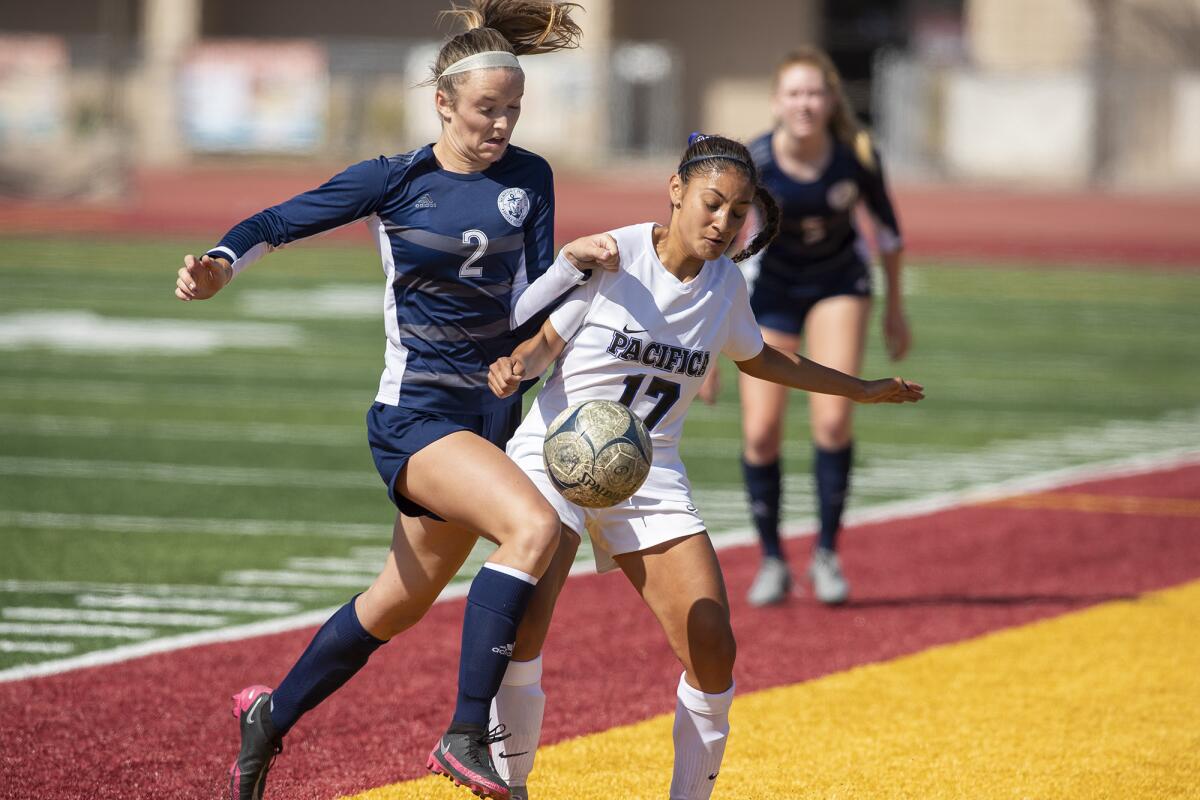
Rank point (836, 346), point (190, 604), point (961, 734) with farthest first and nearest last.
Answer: point (836, 346) → point (190, 604) → point (961, 734)

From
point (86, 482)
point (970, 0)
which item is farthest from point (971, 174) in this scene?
point (86, 482)

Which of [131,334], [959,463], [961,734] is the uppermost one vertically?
[961,734]

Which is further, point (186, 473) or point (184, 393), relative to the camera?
point (184, 393)

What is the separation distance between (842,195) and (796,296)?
0.49 m

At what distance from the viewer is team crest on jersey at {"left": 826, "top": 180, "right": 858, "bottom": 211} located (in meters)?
7.56

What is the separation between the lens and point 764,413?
764 cm

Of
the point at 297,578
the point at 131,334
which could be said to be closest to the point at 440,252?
the point at 297,578

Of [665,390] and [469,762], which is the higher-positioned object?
[665,390]

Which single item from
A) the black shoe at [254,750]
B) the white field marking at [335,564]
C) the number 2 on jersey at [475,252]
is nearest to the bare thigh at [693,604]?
the number 2 on jersey at [475,252]

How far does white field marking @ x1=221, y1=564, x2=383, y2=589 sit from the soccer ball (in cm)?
360

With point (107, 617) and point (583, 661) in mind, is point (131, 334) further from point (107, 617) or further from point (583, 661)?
point (583, 661)

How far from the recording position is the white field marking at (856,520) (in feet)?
21.2

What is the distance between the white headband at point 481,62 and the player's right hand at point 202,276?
32.5 inches

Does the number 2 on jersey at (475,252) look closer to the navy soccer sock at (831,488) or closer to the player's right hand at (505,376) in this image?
the player's right hand at (505,376)
